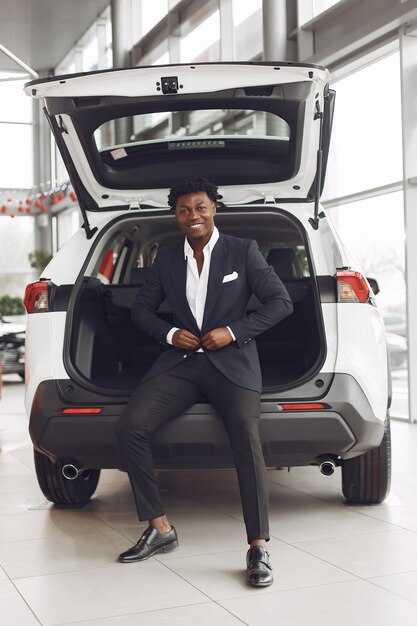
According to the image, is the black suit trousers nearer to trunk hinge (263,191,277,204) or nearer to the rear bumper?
the rear bumper

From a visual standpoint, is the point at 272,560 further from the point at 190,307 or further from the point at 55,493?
the point at 55,493

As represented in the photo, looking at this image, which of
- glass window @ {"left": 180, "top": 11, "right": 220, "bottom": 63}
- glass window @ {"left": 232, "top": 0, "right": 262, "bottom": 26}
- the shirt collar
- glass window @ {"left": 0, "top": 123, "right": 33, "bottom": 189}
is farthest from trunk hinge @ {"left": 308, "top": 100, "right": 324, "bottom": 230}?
glass window @ {"left": 0, "top": 123, "right": 33, "bottom": 189}

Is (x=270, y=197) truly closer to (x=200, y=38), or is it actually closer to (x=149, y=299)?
(x=149, y=299)

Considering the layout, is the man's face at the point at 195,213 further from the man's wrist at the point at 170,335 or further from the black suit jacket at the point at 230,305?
the man's wrist at the point at 170,335

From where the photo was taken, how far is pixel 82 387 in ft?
11.3

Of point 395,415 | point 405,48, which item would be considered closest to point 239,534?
point 395,415

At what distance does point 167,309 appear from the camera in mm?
4184

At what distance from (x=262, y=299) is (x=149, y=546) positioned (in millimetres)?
1044

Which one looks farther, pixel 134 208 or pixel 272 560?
pixel 134 208

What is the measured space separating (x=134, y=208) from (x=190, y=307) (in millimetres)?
823

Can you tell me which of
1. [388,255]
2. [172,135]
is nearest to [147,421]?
[172,135]

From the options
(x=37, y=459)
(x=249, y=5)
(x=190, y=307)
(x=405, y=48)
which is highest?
(x=249, y=5)

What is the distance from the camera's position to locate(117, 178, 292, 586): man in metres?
3.13

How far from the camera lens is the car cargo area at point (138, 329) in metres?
3.71
